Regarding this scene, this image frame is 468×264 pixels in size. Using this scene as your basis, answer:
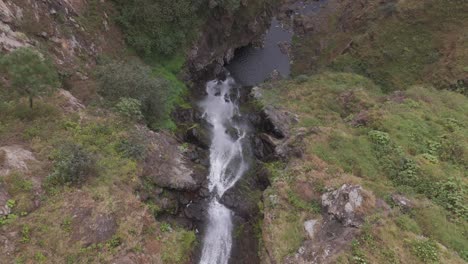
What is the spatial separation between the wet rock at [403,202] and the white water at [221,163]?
11.1m

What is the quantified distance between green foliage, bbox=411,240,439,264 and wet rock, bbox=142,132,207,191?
14950 mm

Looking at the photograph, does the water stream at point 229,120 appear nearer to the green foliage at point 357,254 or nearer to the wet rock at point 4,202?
the green foliage at point 357,254

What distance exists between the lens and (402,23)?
138ft

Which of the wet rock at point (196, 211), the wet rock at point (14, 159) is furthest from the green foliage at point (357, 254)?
the wet rock at point (14, 159)

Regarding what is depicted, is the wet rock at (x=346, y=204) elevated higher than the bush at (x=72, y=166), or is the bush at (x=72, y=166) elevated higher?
the bush at (x=72, y=166)

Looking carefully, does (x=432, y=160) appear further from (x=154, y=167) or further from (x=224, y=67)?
(x=224, y=67)

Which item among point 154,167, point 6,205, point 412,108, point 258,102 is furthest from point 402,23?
point 6,205

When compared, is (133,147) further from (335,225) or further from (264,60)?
(264,60)

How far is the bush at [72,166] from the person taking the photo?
21.0 metres

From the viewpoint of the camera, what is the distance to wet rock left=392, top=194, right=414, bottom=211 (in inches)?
886

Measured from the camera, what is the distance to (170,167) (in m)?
27.3

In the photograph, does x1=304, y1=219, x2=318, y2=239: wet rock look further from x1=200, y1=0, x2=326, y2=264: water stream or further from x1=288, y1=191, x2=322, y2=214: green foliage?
x1=200, y1=0, x2=326, y2=264: water stream

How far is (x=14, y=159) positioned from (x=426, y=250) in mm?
23070

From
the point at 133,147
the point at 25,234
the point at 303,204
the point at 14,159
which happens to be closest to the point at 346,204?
the point at 303,204
